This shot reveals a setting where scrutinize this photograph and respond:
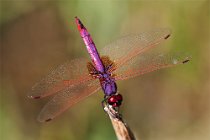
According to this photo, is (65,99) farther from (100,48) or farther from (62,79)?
(100,48)

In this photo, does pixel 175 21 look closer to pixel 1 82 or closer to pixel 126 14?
pixel 126 14

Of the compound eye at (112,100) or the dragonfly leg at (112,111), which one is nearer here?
the dragonfly leg at (112,111)

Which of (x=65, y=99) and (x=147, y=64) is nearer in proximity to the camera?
(x=65, y=99)

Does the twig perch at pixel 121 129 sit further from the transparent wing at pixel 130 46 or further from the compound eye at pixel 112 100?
the transparent wing at pixel 130 46

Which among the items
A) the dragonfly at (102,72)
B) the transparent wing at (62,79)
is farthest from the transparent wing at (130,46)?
the transparent wing at (62,79)

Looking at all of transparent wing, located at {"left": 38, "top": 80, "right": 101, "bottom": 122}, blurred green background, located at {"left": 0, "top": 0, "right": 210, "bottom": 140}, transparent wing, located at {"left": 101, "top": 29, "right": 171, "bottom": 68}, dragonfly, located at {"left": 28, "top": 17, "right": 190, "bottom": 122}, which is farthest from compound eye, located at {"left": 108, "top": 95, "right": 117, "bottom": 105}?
blurred green background, located at {"left": 0, "top": 0, "right": 210, "bottom": 140}

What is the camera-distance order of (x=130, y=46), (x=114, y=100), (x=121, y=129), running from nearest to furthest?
(x=121, y=129), (x=114, y=100), (x=130, y=46)

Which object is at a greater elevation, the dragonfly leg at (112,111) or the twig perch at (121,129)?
the dragonfly leg at (112,111)

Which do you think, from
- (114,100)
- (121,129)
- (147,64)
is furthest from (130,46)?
(121,129)
